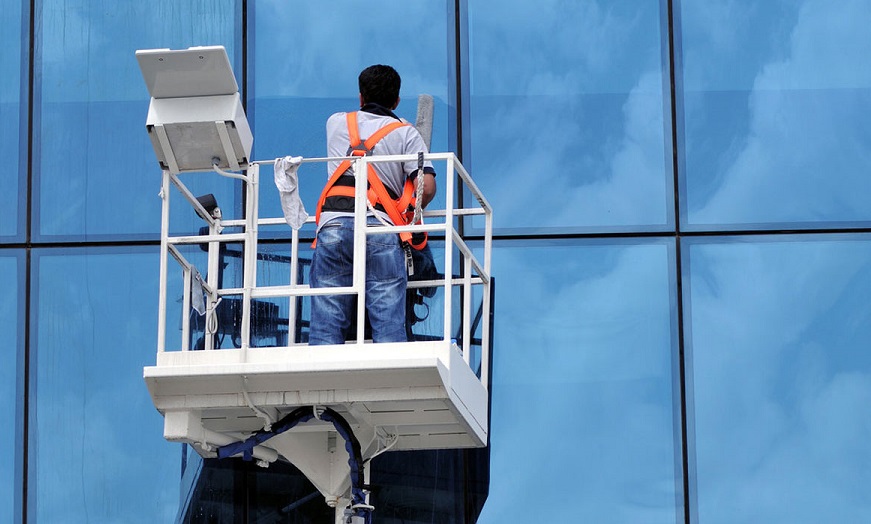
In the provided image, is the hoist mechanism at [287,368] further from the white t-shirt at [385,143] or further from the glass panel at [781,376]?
the glass panel at [781,376]

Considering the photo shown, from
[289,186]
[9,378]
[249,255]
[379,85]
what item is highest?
[379,85]

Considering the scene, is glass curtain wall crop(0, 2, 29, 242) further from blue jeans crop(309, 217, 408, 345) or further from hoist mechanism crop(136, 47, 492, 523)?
blue jeans crop(309, 217, 408, 345)

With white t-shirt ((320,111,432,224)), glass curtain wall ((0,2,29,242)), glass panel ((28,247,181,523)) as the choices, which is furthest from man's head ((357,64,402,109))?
glass curtain wall ((0,2,29,242))

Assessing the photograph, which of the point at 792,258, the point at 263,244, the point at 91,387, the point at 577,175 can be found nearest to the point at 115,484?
the point at 91,387

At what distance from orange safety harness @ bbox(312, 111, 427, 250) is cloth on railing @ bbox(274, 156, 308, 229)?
13.4 inches

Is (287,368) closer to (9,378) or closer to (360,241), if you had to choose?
(360,241)

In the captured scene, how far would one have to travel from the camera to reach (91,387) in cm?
1231

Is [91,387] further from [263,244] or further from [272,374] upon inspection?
[272,374]

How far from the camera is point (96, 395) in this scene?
12297mm

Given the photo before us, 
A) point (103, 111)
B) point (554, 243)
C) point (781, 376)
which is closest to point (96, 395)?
point (103, 111)

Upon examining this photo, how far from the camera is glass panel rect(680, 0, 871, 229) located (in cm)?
1259

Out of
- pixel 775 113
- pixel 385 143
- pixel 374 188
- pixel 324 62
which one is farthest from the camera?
pixel 324 62

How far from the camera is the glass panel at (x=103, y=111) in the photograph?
1265 cm

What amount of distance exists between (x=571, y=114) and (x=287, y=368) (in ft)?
11.6
